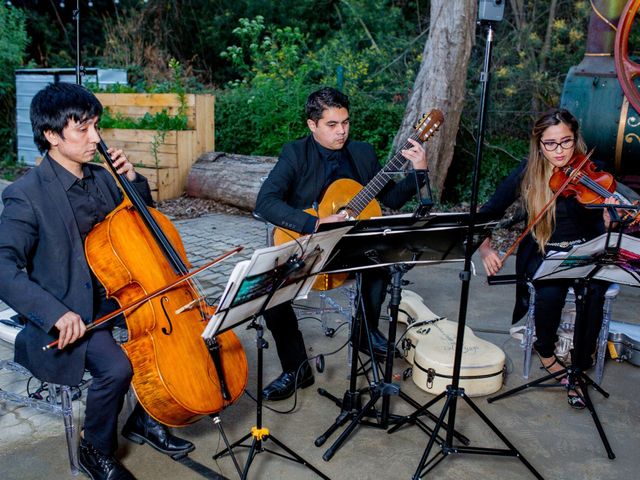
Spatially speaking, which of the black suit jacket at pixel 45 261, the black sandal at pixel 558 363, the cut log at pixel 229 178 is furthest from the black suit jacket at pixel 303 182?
the cut log at pixel 229 178

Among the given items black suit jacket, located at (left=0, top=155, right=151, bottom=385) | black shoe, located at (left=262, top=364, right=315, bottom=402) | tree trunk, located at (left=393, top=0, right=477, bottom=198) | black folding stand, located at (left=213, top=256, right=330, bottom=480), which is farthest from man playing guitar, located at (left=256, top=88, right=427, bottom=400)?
tree trunk, located at (left=393, top=0, right=477, bottom=198)

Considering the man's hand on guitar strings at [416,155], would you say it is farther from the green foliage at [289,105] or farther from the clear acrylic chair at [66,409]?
the green foliage at [289,105]

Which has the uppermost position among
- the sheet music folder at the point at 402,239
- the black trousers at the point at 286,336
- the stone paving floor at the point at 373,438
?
the sheet music folder at the point at 402,239

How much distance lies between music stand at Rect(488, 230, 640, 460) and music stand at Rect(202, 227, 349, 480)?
1103 millimetres

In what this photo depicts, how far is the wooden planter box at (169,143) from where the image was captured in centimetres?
766

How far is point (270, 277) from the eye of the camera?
2125 mm

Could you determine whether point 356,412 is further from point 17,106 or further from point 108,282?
point 17,106

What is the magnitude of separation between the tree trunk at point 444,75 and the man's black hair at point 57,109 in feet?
15.5

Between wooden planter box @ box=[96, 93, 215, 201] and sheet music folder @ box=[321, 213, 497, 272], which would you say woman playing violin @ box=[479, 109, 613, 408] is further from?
wooden planter box @ box=[96, 93, 215, 201]

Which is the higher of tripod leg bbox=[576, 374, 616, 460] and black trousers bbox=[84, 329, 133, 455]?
black trousers bbox=[84, 329, 133, 455]

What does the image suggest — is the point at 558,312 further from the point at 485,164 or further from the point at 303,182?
the point at 485,164

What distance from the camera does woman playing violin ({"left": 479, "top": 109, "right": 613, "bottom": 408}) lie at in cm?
318

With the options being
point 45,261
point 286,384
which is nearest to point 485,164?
point 286,384

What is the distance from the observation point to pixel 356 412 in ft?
9.52
